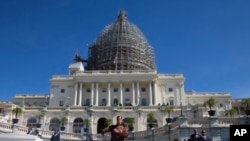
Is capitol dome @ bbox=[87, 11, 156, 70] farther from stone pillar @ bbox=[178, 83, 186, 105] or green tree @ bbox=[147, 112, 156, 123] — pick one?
green tree @ bbox=[147, 112, 156, 123]

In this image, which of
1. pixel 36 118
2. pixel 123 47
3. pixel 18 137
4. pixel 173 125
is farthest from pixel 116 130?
pixel 123 47

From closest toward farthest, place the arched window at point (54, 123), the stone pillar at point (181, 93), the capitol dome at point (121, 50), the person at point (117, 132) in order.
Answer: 1. the person at point (117, 132)
2. the arched window at point (54, 123)
3. the stone pillar at point (181, 93)
4. the capitol dome at point (121, 50)

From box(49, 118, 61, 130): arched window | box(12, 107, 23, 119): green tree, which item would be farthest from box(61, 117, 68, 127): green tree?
box(12, 107, 23, 119): green tree

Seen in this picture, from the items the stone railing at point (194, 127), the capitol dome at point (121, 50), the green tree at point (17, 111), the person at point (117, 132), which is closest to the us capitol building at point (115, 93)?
the capitol dome at point (121, 50)

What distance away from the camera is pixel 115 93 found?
96.9m

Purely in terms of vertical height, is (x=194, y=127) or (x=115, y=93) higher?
(x=115, y=93)

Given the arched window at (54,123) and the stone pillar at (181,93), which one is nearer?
the arched window at (54,123)

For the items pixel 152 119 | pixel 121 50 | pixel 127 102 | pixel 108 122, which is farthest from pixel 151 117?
pixel 121 50

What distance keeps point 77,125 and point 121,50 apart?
47047mm

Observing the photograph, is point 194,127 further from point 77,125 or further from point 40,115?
point 40,115

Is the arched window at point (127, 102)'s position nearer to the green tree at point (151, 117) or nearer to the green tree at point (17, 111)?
the green tree at point (151, 117)

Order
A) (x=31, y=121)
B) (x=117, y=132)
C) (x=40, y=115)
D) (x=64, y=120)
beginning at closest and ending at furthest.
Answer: (x=117, y=132) → (x=64, y=120) → (x=40, y=115) → (x=31, y=121)

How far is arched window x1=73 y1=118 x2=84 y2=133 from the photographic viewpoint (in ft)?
228

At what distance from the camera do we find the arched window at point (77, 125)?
69.5 metres
